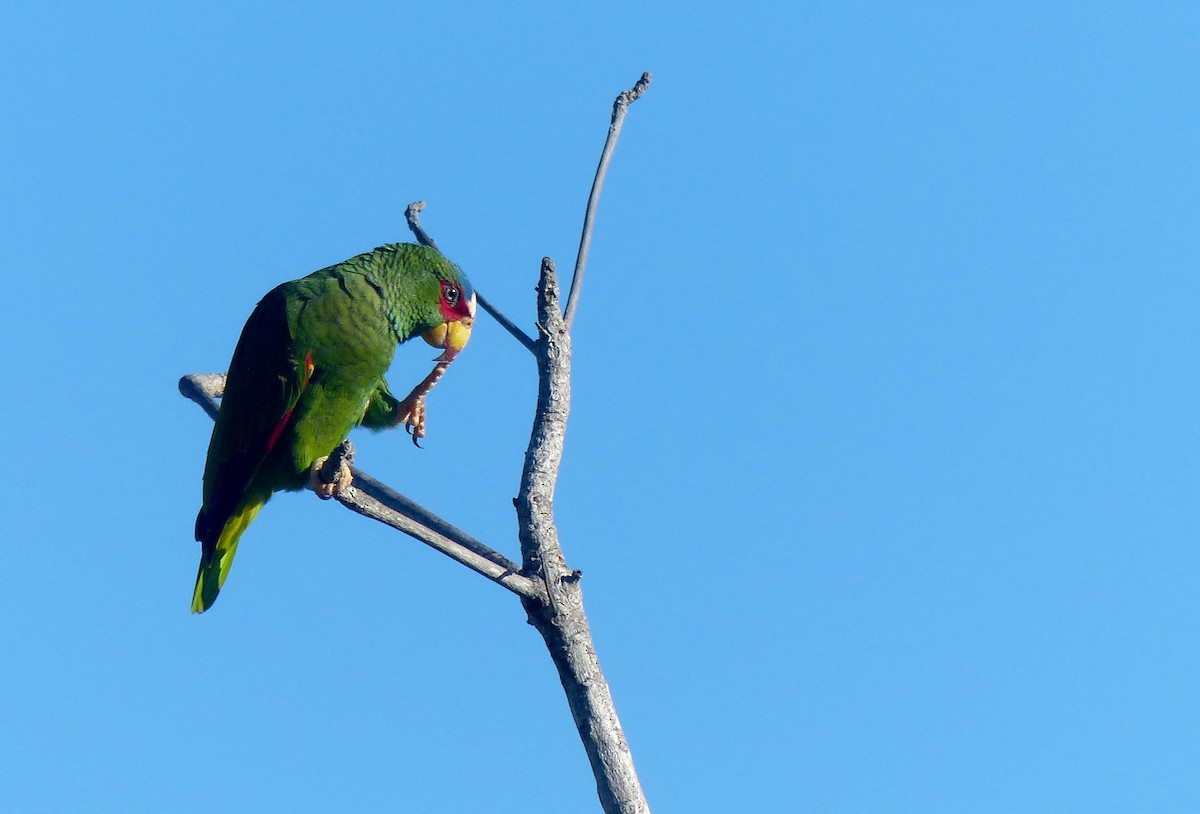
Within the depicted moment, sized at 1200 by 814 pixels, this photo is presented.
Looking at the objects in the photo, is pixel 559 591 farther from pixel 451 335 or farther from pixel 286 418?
pixel 451 335

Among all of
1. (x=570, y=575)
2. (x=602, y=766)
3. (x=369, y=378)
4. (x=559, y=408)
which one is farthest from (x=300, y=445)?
(x=602, y=766)

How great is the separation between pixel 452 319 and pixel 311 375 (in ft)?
2.66

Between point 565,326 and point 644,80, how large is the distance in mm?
1165

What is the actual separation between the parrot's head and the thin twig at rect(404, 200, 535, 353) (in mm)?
205

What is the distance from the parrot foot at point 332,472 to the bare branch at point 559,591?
0.69m

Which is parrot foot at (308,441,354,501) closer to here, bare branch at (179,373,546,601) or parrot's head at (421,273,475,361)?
bare branch at (179,373,546,601)

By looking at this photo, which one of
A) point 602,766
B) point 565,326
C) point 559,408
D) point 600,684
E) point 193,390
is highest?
point 193,390

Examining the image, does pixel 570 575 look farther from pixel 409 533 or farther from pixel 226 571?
pixel 226 571

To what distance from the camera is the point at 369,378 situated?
475 centimetres

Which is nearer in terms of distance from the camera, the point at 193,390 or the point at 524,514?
the point at 524,514

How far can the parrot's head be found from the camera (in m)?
5.11

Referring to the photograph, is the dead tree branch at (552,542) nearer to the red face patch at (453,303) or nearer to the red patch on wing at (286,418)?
the red patch on wing at (286,418)

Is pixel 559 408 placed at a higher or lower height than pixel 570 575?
higher

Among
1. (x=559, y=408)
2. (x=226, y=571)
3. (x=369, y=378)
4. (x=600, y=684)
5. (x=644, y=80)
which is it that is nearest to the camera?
(x=600, y=684)
